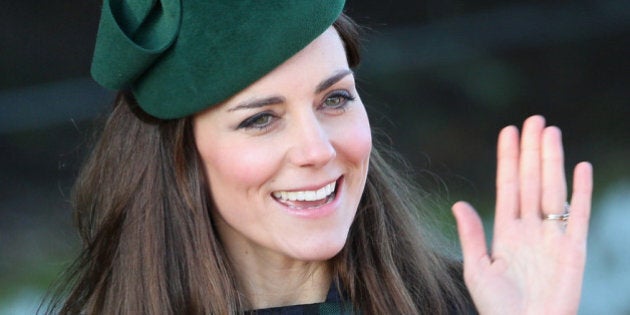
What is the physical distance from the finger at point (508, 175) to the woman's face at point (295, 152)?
1.37 ft

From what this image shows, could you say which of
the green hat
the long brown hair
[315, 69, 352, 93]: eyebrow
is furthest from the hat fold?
[315, 69, 352, 93]: eyebrow

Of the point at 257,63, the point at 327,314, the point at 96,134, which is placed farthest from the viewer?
the point at 96,134

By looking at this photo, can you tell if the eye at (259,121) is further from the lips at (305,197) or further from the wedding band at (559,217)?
the wedding band at (559,217)

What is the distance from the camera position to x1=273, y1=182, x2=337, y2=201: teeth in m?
2.79

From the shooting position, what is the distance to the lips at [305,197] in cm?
279

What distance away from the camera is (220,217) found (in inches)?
117

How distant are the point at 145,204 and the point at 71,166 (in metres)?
2.52

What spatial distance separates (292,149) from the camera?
2.74m


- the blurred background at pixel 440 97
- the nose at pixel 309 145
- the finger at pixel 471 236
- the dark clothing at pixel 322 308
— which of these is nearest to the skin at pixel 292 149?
the nose at pixel 309 145

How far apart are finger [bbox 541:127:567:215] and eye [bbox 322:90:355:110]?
1.82 feet

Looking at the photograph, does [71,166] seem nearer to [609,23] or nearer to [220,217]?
[609,23]

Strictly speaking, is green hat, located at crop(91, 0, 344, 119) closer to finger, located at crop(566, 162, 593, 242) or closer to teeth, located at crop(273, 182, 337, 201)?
teeth, located at crop(273, 182, 337, 201)

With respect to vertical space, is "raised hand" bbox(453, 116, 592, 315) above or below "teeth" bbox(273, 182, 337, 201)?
below

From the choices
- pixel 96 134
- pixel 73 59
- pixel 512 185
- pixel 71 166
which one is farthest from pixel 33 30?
pixel 512 185
